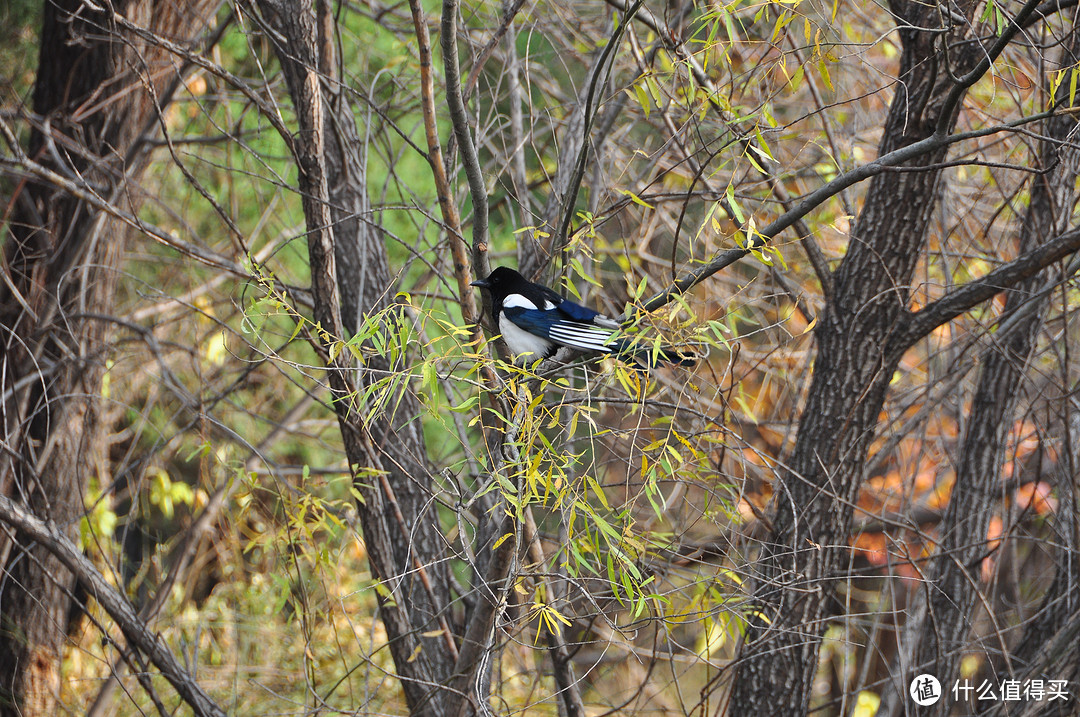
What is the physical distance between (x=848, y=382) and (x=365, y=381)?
186 cm

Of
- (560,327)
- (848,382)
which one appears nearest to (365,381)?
(560,327)

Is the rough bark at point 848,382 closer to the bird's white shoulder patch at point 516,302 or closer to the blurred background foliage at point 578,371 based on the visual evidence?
the blurred background foliage at point 578,371

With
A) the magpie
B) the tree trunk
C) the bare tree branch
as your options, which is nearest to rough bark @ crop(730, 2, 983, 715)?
the tree trunk

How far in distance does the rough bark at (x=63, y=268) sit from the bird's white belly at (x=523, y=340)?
222 centimetres

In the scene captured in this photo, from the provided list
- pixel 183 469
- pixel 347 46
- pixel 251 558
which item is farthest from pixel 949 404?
pixel 183 469

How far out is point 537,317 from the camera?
2850 mm

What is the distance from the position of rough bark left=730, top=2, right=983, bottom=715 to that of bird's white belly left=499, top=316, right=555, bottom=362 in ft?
3.14

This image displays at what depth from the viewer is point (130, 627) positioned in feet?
9.16

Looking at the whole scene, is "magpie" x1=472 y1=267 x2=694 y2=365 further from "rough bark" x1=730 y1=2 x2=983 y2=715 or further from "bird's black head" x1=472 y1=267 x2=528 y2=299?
"rough bark" x1=730 y1=2 x2=983 y2=715

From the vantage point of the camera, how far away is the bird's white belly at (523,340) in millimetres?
2988

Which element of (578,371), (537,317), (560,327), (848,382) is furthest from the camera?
(578,371)

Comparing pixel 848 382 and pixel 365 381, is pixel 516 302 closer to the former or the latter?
pixel 365 381

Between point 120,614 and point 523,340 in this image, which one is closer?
point 120,614

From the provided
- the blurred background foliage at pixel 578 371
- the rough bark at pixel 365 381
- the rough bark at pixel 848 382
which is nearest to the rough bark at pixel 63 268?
the blurred background foliage at pixel 578 371
